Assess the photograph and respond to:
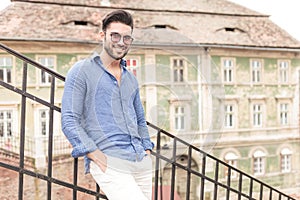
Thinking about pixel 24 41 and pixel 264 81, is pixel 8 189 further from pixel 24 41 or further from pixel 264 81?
pixel 264 81

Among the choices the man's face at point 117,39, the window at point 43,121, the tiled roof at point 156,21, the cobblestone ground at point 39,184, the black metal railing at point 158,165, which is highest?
the tiled roof at point 156,21

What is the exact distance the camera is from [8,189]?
10.1 metres

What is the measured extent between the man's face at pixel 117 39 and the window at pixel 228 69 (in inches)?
442

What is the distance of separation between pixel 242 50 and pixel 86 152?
38.9ft

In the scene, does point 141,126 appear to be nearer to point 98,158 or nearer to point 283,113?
point 98,158

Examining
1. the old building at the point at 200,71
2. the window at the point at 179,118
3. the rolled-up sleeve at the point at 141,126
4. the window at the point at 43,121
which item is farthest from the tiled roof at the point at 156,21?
the rolled-up sleeve at the point at 141,126

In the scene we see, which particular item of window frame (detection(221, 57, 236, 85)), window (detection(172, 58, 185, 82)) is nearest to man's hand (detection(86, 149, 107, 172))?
window (detection(172, 58, 185, 82))

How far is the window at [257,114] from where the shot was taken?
13.4 meters

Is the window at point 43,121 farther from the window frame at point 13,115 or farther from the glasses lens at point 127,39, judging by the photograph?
the glasses lens at point 127,39

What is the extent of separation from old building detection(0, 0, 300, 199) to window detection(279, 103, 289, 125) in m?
0.03

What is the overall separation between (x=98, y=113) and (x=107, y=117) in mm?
33

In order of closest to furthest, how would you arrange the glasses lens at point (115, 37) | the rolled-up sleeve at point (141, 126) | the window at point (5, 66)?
the glasses lens at point (115, 37) → the rolled-up sleeve at point (141, 126) → the window at point (5, 66)

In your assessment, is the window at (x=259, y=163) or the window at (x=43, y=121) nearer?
the window at (x=43, y=121)

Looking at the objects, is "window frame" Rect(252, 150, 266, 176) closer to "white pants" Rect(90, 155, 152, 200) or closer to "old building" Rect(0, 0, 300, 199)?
"old building" Rect(0, 0, 300, 199)
